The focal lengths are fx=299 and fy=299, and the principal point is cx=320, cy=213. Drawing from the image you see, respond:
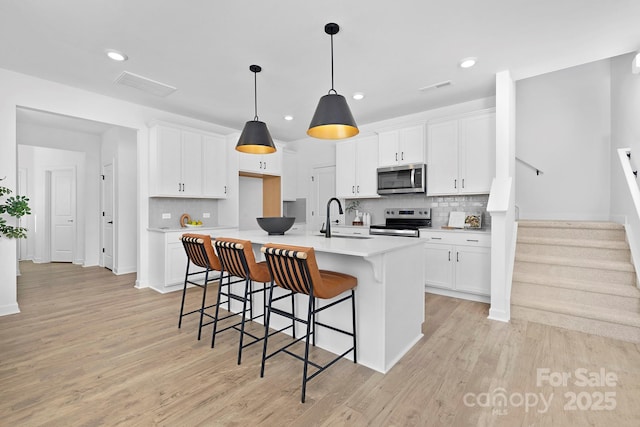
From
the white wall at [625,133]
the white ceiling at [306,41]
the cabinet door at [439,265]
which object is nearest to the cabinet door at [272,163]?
the white ceiling at [306,41]

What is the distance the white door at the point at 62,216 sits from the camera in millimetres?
6477

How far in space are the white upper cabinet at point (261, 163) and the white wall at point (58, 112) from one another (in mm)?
1233

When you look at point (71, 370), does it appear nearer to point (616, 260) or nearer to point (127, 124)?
point (127, 124)

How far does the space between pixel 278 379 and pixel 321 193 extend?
447 centimetres

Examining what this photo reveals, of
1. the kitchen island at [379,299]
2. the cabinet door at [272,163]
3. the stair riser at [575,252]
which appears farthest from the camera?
the cabinet door at [272,163]

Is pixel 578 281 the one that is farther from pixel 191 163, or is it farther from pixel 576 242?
pixel 191 163

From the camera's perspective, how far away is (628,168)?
10.0 feet

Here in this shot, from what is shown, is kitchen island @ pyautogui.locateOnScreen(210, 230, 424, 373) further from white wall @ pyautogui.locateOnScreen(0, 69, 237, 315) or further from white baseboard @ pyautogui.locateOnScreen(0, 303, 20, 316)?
white baseboard @ pyautogui.locateOnScreen(0, 303, 20, 316)

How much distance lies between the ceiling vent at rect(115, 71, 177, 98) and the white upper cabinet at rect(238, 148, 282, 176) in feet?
5.49

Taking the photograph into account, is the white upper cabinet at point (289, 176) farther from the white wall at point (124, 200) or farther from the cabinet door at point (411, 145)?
the white wall at point (124, 200)

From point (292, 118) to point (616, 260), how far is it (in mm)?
4622

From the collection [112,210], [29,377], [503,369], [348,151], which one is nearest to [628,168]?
[503,369]

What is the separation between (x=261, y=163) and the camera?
5688 mm
